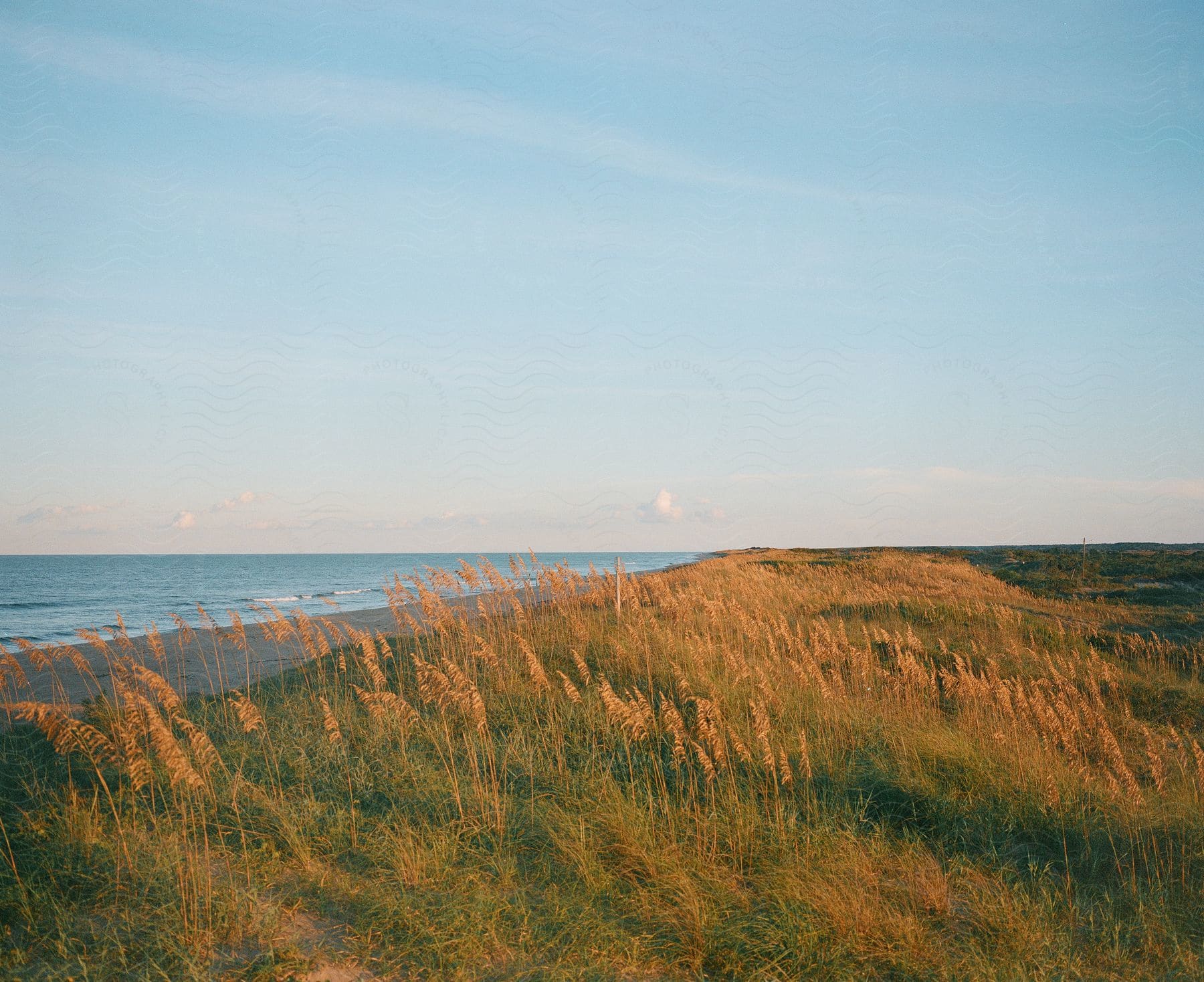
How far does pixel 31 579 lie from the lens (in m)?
66.6

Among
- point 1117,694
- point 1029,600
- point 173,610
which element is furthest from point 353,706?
point 173,610

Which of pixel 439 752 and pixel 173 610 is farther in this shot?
pixel 173 610

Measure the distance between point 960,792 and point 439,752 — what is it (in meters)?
4.32

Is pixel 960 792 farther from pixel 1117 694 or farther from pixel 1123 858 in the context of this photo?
pixel 1117 694

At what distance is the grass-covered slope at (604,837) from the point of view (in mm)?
3848

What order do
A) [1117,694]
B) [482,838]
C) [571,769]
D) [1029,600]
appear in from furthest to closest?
1. [1029,600]
2. [1117,694]
3. [571,769]
4. [482,838]

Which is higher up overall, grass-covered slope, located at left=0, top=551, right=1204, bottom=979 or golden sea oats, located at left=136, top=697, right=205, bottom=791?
golden sea oats, located at left=136, top=697, right=205, bottom=791

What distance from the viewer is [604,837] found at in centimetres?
485

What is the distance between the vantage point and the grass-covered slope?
385cm

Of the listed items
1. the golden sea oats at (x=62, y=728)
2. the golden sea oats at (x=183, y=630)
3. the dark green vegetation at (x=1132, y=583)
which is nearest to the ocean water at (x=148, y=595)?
the golden sea oats at (x=183, y=630)

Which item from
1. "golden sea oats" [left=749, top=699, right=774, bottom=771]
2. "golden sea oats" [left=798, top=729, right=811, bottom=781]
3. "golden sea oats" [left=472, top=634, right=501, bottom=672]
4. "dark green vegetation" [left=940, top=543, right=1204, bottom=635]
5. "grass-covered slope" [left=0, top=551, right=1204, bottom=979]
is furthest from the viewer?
"dark green vegetation" [left=940, top=543, right=1204, bottom=635]

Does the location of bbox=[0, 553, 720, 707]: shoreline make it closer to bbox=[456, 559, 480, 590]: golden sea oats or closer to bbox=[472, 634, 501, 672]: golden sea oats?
bbox=[456, 559, 480, 590]: golden sea oats

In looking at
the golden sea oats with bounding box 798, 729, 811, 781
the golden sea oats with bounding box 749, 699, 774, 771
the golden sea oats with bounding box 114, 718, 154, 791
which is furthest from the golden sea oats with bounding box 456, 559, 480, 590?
the golden sea oats with bounding box 114, 718, 154, 791

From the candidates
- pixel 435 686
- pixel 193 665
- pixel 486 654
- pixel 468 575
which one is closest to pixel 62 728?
pixel 435 686
